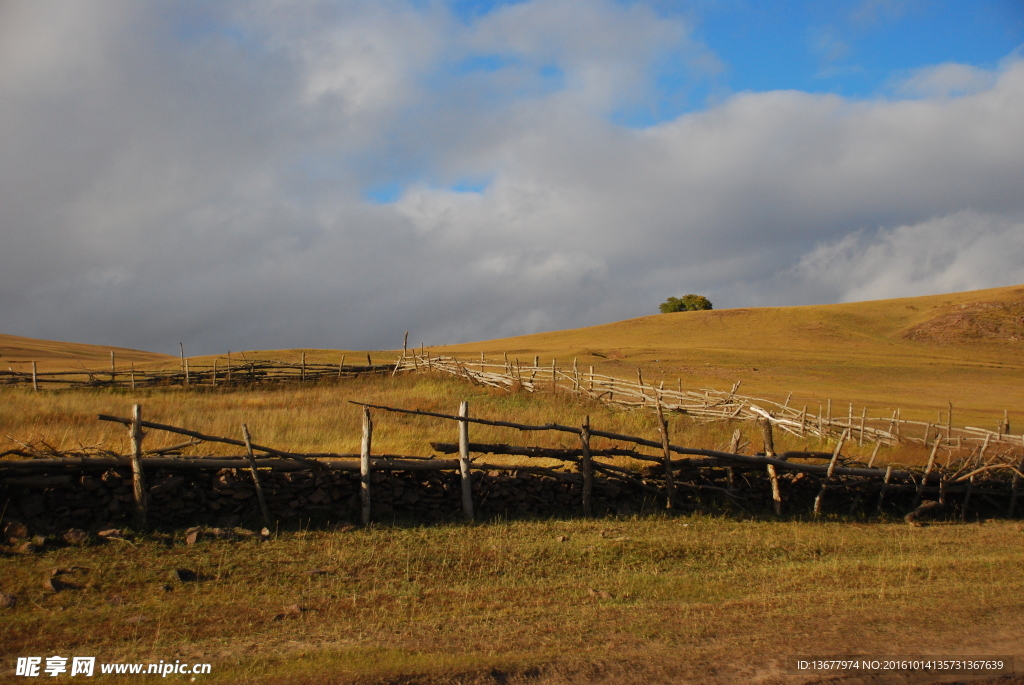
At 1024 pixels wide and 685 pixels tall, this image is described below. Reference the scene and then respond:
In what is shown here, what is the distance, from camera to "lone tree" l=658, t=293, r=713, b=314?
100 meters

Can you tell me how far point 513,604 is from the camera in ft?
20.3

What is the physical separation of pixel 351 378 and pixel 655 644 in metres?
24.0

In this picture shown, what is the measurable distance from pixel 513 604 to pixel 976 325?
6735 cm

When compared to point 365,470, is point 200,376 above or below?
above

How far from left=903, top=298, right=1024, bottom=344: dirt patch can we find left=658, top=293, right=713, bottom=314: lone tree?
120 feet

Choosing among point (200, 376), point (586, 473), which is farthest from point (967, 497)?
point (200, 376)

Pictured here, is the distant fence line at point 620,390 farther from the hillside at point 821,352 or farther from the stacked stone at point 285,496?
the stacked stone at point 285,496

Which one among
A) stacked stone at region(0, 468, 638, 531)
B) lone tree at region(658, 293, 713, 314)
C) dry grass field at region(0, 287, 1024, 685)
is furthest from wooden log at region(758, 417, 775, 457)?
lone tree at region(658, 293, 713, 314)

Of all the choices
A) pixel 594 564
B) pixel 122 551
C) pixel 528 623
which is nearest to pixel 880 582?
pixel 594 564

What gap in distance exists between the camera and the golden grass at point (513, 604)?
16.0ft

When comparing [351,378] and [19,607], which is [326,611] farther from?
[351,378]

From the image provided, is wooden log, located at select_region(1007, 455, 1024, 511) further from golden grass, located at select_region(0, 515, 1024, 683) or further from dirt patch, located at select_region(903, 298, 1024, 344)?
dirt patch, located at select_region(903, 298, 1024, 344)

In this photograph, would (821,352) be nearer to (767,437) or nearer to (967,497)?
(967,497)

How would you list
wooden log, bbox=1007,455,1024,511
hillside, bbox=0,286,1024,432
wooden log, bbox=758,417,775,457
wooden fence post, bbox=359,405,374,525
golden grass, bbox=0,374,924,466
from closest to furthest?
wooden fence post, bbox=359,405,374,525 < wooden log, bbox=758,417,775,457 < wooden log, bbox=1007,455,1024,511 < golden grass, bbox=0,374,924,466 < hillside, bbox=0,286,1024,432
